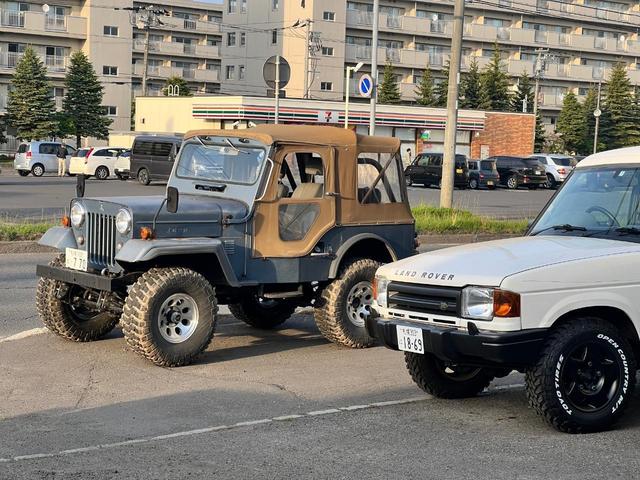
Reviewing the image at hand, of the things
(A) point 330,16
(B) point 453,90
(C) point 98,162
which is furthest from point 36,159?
(A) point 330,16

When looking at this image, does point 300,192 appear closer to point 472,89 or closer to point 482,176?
point 482,176

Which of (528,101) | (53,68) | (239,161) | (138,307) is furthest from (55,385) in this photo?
(528,101)

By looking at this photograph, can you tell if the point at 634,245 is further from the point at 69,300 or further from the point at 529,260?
the point at 69,300

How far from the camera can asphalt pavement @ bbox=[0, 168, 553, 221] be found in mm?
25466

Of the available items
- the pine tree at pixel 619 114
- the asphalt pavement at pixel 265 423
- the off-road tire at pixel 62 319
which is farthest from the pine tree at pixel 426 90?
the asphalt pavement at pixel 265 423

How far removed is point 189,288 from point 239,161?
151 centimetres

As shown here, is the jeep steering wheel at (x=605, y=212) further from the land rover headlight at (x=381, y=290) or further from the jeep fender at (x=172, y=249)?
the jeep fender at (x=172, y=249)

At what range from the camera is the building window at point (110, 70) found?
77.1 metres

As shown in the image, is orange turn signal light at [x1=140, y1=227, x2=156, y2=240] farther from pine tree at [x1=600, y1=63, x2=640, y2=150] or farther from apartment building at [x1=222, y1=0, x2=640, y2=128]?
pine tree at [x1=600, y1=63, x2=640, y2=150]

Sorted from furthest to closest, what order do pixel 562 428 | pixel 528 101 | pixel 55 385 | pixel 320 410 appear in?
pixel 528 101 → pixel 55 385 → pixel 320 410 → pixel 562 428

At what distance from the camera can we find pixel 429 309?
6801 millimetres

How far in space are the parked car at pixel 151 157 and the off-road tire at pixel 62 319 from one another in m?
31.6

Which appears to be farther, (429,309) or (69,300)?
(69,300)

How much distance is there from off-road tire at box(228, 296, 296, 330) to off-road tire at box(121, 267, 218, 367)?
1877 mm
